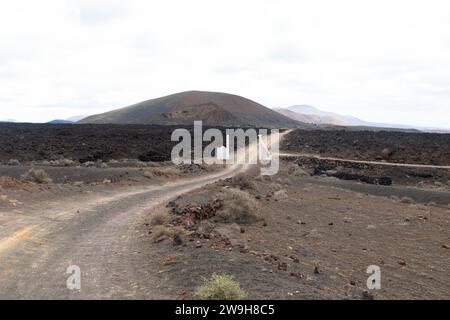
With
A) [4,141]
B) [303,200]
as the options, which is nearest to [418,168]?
[303,200]

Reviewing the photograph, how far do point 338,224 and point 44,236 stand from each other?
9.75 meters

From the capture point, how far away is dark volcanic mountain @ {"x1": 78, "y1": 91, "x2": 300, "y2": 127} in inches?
5025

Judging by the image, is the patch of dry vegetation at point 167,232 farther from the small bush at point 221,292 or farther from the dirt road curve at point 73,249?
the small bush at point 221,292

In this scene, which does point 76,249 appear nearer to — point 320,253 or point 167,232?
point 167,232

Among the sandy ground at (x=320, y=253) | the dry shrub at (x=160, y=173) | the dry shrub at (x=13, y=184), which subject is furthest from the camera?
the dry shrub at (x=160, y=173)

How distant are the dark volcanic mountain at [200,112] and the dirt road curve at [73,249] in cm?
10451

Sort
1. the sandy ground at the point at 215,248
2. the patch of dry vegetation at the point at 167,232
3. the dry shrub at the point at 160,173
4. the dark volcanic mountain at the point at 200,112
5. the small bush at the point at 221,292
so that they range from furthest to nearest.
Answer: the dark volcanic mountain at the point at 200,112, the dry shrub at the point at 160,173, the patch of dry vegetation at the point at 167,232, the sandy ground at the point at 215,248, the small bush at the point at 221,292

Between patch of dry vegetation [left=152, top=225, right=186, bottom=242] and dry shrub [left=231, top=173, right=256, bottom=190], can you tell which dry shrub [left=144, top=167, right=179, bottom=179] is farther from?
patch of dry vegetation [left=152, top=225, right=186, bottom=242]

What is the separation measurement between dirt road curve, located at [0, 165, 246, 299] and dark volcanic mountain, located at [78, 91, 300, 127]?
4115 inches

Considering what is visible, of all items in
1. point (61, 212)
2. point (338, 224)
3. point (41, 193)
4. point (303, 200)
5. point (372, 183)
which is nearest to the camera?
point (61, 212)

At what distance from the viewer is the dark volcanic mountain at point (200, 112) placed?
128 meters

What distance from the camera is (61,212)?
46.2ft

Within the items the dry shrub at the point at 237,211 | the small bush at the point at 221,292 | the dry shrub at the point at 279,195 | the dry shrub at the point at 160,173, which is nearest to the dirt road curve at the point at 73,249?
the small bush at the point at 221,292
